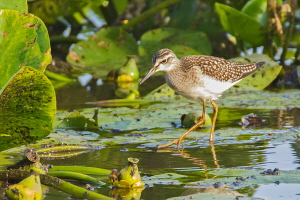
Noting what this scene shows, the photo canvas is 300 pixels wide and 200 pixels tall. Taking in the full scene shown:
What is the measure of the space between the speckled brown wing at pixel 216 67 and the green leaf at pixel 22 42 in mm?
2229

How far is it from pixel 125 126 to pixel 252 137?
122 cm

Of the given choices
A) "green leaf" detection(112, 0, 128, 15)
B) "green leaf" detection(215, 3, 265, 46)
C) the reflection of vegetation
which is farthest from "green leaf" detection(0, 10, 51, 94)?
"green leaf" detection(112, 0, 128, 15)

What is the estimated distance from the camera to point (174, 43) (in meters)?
8.91

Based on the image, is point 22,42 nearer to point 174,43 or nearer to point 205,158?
point 205,158

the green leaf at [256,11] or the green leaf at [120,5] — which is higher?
the green leaf at [120,5]

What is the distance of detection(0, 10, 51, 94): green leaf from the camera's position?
13.9 ft

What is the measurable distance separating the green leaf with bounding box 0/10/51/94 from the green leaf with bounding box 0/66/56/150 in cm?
32

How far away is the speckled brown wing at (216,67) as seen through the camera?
20.5ft

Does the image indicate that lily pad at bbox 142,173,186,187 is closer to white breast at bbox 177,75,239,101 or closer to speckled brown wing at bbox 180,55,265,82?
white breast at bbox 177,75,239,101

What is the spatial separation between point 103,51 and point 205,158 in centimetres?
454

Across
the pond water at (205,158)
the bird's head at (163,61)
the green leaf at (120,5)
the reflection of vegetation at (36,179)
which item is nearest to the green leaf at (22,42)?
the reflection of vegetation at (36,179)

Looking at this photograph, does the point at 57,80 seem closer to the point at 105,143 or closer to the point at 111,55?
the point at 111,55

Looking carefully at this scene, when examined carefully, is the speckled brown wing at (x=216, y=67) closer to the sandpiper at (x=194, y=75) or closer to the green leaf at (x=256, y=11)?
the sandpiper at (x=194, y=75)

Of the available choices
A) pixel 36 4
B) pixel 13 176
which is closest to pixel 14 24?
pixel 13 176
